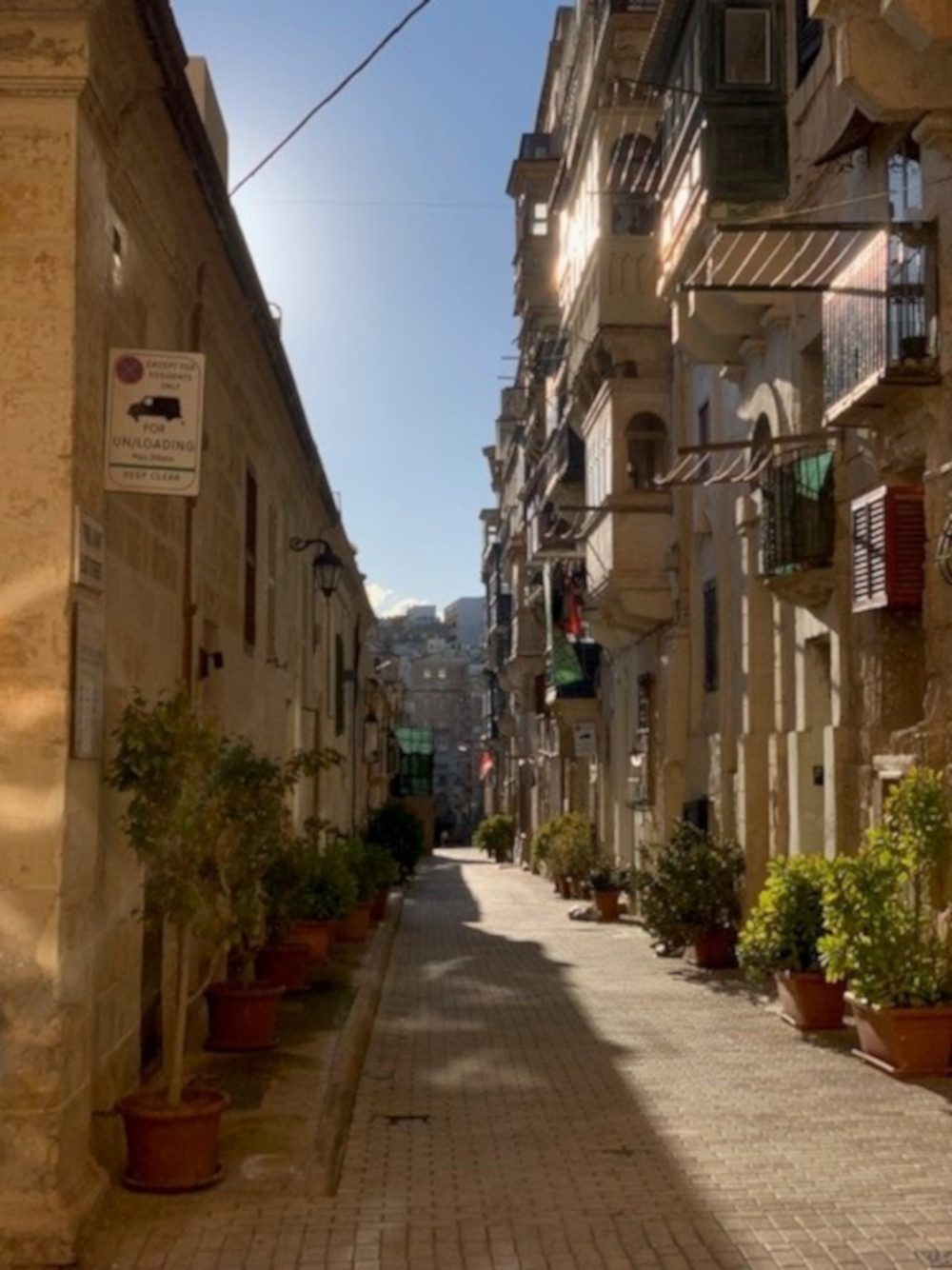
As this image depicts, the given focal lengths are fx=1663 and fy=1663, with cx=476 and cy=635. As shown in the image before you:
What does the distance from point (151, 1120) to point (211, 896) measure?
103 cm

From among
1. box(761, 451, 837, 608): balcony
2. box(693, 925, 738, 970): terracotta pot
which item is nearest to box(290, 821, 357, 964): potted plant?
box(693, 925, 738, 970): terracotta pot

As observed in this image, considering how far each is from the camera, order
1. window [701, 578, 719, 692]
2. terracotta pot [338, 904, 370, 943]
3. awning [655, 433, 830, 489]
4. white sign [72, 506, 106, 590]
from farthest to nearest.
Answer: window [701, 578, 719, 692]
terracotta pot [338, 904, 370, 943]
awning [655, 433, 830, 489]
white sign [72, 506, 106, 590]

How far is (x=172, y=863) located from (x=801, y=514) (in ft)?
27.6

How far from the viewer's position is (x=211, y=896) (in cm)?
758

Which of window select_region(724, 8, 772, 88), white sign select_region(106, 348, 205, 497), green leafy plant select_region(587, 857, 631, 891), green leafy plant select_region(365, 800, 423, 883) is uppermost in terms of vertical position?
window select_region(724, 8, 772, 88)

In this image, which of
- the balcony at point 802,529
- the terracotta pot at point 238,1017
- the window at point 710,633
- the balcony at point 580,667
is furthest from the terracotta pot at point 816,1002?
the balcony at point 580,667

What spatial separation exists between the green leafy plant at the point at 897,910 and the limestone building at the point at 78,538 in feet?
13.8

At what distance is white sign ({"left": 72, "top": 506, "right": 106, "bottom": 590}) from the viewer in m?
6.49

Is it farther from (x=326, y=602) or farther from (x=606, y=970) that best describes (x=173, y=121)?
(x=326, y=602)

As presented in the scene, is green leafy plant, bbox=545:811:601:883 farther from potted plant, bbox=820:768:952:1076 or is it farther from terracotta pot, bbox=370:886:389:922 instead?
potted plant, bbox=820:768:952:1076

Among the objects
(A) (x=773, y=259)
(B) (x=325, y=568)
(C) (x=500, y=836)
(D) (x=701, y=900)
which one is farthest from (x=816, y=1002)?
(C) (x=500, y=836)

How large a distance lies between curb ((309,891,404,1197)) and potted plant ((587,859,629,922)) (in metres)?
8.50

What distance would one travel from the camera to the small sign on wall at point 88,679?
6496 millimetres

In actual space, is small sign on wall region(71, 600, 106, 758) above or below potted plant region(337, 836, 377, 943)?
above
